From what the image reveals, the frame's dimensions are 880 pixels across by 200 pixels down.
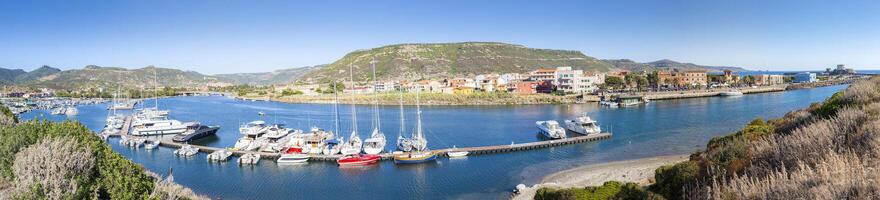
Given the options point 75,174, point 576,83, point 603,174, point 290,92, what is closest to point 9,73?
point 290,92

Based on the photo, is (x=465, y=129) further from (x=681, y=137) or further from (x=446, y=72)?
(x=446, y=72)

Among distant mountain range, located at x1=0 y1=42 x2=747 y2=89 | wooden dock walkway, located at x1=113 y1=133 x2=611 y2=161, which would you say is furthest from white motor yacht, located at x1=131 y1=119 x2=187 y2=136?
distant mountain range, located at x1=0 y1=42 x2=747 y2=89

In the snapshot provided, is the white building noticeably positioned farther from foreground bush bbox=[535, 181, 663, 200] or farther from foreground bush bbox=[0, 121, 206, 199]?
foreground bush bbox=[535, 181, 663, 200]

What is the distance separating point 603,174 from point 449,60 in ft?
367

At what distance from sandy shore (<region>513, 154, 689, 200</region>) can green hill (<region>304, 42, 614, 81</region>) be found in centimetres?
9279

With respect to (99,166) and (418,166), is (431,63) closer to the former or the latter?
(418,166)

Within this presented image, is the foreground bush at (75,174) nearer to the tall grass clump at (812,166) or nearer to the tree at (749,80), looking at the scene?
the tall grass clump at (812,166)

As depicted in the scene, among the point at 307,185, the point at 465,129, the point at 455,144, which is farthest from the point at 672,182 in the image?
the point at 465,129

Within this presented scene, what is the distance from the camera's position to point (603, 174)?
19312mm

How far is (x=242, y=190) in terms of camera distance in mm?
18922

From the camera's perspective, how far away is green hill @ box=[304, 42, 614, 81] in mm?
120500

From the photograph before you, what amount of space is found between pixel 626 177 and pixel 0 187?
60.0 ft

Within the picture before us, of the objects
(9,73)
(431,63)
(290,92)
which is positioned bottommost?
(290,92)

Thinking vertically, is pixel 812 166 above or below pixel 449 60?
below
